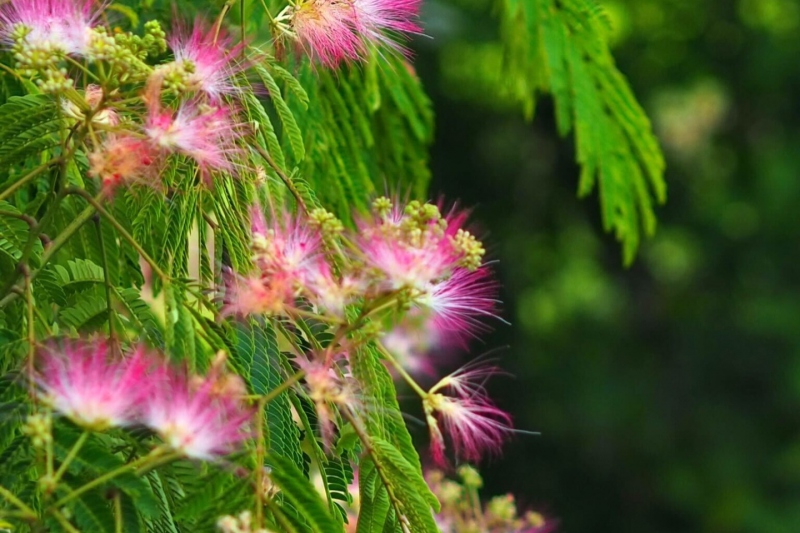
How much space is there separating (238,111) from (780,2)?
8560 millimetres

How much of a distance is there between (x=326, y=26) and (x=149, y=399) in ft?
1.90

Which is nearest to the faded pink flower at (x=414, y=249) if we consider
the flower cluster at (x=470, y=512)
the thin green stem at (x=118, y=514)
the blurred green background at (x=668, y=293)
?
the thin green stem at (x=118, y=514)

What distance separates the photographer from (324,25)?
1562mm

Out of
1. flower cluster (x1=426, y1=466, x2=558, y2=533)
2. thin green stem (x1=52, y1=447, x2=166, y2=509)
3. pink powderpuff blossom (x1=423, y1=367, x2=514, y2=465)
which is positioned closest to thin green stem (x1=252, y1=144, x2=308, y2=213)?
pink powderpuff blossom (x1=423, y1=367, x2=514, y2=465)

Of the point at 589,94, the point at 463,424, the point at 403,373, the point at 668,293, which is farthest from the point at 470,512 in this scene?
the point at 668,293

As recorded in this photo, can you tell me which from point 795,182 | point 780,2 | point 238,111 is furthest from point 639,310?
point 238,111

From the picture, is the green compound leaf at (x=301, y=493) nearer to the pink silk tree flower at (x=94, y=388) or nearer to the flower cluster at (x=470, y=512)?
the pink silk tree flower at (x=94, y=388)

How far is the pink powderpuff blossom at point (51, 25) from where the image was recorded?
131 centimetres

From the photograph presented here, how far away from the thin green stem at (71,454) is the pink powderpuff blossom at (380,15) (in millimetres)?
656

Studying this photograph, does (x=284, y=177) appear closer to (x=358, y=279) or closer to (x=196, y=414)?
(x=358, y=279)

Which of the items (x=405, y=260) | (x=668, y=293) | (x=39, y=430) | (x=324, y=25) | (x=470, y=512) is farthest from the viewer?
(x=668, y=293)

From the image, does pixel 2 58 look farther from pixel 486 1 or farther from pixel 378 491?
pixel 486 1

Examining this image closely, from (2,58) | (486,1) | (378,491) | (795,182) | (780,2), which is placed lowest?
(795,182)

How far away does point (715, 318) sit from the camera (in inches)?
387
